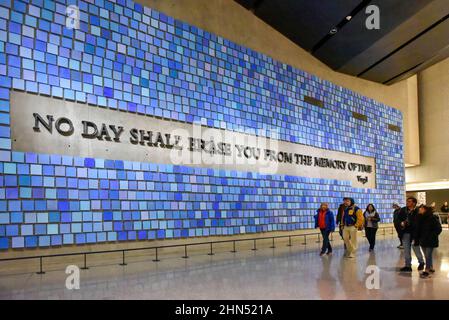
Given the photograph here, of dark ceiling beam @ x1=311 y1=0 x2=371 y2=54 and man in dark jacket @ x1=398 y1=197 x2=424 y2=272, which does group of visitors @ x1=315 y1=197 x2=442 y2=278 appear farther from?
dark ceiling beam @ x1=311 y1=0 x2=371 y2=54

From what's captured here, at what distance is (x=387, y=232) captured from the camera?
19344mm

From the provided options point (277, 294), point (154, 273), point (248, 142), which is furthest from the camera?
point (248, 142)

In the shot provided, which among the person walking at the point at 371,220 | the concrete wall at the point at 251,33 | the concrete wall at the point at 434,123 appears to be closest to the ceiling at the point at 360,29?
the concrete wall at the point at 251,33

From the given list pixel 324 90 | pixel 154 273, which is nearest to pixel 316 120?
pixel 324 90

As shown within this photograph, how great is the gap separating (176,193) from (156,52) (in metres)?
3.61

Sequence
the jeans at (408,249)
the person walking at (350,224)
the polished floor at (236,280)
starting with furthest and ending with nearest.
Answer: the person walking at (350,224), the jeans at (408,249), the polished floor at (236,280)

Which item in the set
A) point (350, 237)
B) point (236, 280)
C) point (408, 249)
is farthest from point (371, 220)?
point (236, 280)

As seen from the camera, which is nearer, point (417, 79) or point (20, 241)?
point (20, 241)

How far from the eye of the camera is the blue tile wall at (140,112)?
812 centimetres

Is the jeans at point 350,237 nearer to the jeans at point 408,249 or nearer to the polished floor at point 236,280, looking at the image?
the polished floor at point 236,280

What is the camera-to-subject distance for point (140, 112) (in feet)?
33.3

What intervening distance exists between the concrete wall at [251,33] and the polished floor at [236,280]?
669cm
